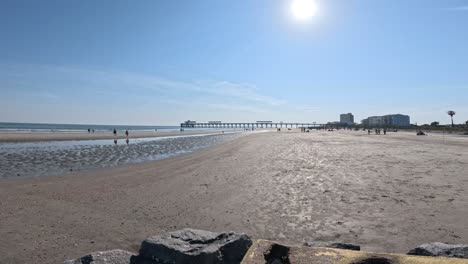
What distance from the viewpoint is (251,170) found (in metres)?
14.9

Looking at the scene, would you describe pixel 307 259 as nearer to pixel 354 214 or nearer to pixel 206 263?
pixel 206 263

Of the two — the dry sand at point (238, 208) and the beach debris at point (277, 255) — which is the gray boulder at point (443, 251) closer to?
the dry sand at point (238, 208)

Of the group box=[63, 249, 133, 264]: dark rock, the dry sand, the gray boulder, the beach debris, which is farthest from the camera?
the dry sand

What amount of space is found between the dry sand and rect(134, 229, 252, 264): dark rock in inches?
62.1

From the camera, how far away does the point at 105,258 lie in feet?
14.0

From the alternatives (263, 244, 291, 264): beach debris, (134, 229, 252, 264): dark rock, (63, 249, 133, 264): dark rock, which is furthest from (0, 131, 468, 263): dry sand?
(263, 244, 291, 264): beach debris

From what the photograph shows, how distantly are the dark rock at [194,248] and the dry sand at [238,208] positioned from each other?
158cm

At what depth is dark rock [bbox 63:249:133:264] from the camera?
419 centimetres

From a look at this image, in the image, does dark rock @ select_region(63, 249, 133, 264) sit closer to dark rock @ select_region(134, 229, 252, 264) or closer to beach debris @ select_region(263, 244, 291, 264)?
dark rock @ select_region(134, 229, 252, 264)

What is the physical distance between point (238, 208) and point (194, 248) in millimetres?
4252

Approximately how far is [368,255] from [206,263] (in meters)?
2.22

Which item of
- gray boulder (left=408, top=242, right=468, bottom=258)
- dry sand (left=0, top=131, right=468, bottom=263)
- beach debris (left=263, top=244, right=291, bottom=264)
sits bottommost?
dry sand (left=0, top=131, right=468, bottom=263)

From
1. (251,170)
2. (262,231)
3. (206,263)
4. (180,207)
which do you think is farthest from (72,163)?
(206,263)

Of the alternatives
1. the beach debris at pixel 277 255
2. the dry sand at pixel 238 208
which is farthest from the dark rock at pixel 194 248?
the dry sand at pixel 238 208
